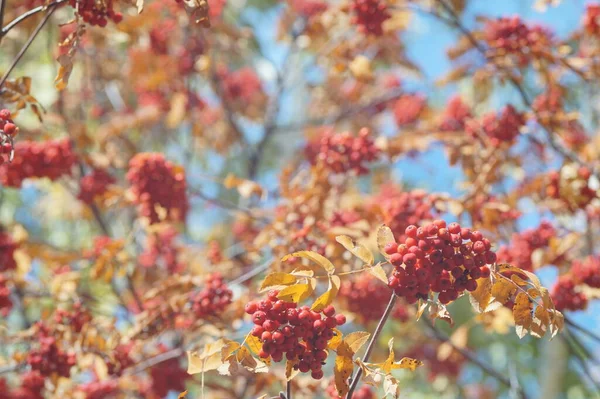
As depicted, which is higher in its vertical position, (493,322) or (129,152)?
(129,152)

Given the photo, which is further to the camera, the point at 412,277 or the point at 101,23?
the point at 101,23

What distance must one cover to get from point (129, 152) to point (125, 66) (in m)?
1.41

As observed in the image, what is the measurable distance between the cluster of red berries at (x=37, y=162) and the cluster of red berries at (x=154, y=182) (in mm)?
529

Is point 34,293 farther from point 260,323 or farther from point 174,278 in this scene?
point 260,323

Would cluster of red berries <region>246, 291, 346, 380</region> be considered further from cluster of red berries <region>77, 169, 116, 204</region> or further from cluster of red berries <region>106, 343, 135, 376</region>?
cluster of red berries <region>77, 169, 116, 204</region>

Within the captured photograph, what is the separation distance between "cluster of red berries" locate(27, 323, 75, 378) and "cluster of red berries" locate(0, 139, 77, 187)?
3.53 ft

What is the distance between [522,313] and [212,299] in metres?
1.58

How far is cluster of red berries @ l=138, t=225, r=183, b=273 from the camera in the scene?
511cm

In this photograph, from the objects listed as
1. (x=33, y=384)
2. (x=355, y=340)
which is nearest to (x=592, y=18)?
(x=355, y=340)

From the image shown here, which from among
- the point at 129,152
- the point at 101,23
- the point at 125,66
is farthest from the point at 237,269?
the point at 125,66

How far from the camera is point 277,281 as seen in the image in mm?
1882

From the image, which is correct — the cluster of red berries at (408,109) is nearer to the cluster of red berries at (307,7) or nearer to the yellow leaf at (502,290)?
the cluster of red berries at (307,7)

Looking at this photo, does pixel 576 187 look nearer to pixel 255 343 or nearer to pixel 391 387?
pixel 391 387

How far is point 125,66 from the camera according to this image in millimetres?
6887
